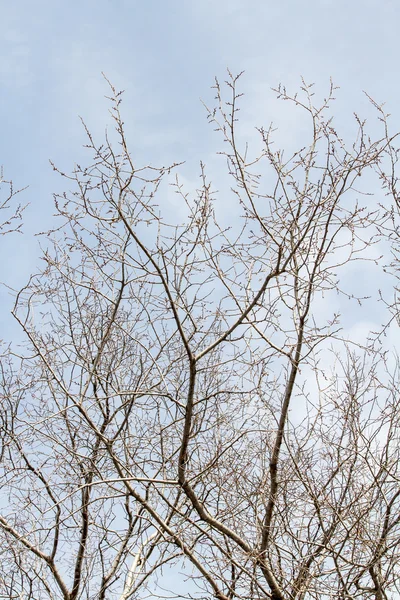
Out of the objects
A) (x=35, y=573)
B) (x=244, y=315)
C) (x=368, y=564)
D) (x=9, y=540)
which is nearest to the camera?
(x=244, y=315)

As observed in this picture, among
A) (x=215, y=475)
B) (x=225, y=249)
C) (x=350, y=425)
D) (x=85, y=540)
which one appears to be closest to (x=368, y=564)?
(x=350, y=425)

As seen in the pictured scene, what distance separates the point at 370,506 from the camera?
495cm

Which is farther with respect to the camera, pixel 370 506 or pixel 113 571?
pixel 113 571

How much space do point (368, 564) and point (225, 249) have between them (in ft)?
9.26

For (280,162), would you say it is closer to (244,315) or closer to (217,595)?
(244,315)

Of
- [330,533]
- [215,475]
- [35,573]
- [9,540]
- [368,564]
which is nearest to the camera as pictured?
[368,564]

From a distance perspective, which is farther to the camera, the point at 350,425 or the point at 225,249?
the point at 350,425

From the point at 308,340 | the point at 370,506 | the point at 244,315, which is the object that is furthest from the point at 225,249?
the point at 370,506

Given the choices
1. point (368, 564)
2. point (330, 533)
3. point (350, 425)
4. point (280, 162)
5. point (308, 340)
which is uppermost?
point (280, 162)

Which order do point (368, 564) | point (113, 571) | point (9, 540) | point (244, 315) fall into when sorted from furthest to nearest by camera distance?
1. point (113, 571)
2. point (9, 540)
3. point (368, 564)
4. point (244, 315)

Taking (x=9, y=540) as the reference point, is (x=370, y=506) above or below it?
below

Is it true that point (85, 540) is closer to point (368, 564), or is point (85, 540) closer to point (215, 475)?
point (215, 475)

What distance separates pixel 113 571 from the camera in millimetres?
7500

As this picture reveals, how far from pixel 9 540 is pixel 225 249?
4221 mm
